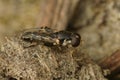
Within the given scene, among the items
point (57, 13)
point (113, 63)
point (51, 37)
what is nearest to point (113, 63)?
point (113, 63)

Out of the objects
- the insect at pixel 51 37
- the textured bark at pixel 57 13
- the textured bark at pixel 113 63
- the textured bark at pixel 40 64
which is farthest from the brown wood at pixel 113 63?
the textured bark at pixel 57 13

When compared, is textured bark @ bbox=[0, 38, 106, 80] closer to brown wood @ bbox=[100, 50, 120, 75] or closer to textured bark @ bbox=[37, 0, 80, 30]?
brown wood @ bbox=[100, 50, 120, 75]

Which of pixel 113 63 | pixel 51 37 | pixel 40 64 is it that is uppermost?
pixel 51 37

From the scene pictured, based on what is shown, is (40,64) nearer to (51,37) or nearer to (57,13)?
(51,37)

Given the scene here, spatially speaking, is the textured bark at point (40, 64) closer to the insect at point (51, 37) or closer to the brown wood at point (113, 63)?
the insect at point (51, 37)

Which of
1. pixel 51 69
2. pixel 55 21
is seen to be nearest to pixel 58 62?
pixel 51 69

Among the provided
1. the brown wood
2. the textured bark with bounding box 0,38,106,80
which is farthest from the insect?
the brown wood
